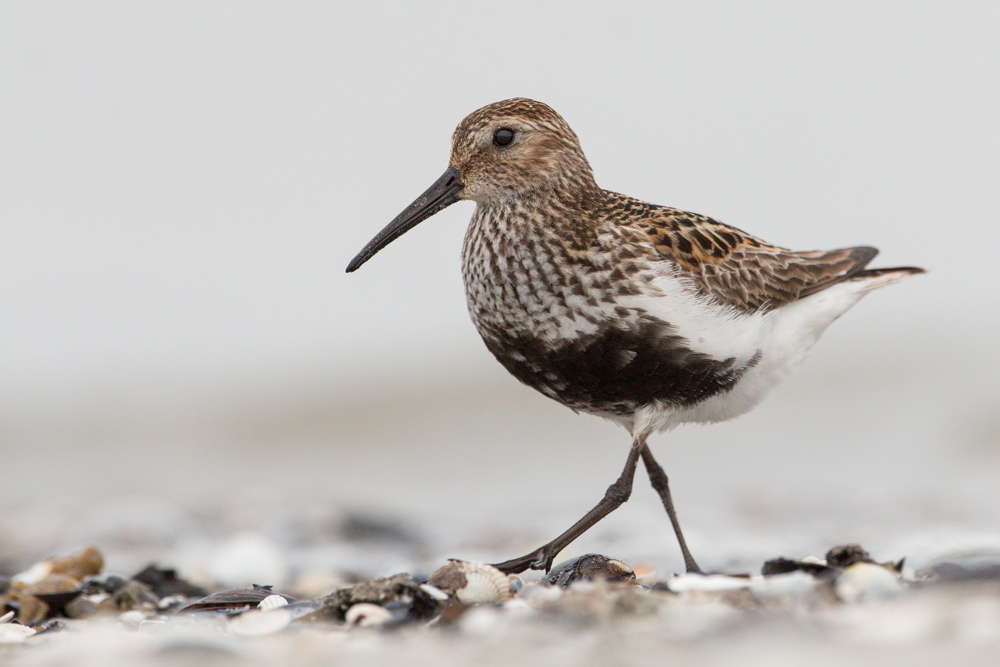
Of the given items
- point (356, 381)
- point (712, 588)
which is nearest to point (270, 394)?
point (356, 381)

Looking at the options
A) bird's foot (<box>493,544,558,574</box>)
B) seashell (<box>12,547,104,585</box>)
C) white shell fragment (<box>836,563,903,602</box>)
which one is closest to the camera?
white shell fragment (<box>836,563,903,602</box>)

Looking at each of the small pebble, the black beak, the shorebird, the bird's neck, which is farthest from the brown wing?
the small pebble

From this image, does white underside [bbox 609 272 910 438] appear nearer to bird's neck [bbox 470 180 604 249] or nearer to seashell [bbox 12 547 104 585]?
bird's neck [bbox 470 180 604 249]

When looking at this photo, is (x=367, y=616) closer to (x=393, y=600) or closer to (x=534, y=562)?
(x=393, y=600)

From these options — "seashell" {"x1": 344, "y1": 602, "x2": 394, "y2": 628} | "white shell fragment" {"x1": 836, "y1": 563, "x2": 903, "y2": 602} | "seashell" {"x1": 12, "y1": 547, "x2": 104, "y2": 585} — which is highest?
"seashell" {"x1": 12, "y1": 547, "x2": 104, "y2": 585}

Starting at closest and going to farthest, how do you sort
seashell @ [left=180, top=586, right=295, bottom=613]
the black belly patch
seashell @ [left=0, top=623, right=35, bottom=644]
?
seashell @ [left=0, top=623, right=35, bottom=644], seashell @ [left=180, top=586, right=295, bottom=613], the black belly patch

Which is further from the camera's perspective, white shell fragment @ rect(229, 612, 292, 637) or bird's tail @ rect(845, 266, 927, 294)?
bird's tail @ rect(845, 266, 927, 294)

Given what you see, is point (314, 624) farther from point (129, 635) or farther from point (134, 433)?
point (134, 433)
